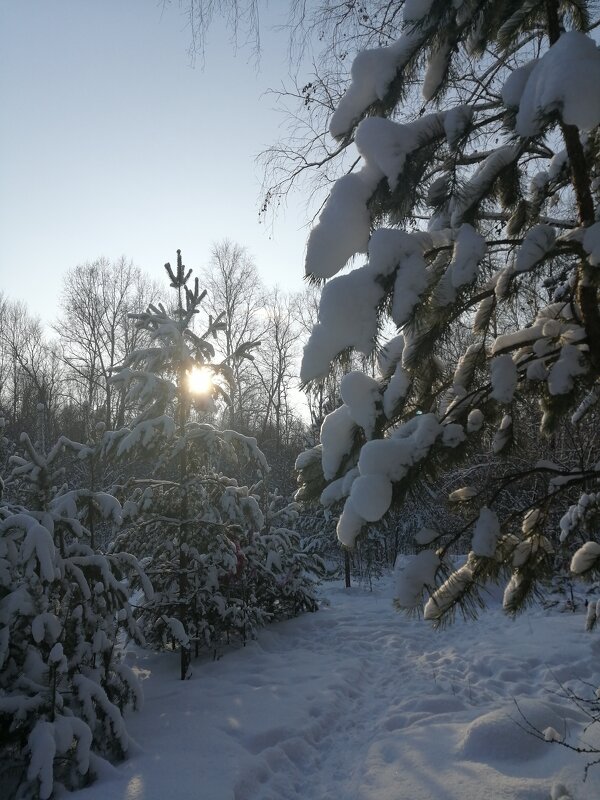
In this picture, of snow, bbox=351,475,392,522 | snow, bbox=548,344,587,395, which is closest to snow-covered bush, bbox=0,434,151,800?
snow, bbox=351,475,392,522

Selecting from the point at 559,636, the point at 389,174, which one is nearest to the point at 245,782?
the point at 389,174

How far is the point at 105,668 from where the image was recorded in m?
4.15

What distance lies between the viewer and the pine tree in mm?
6230

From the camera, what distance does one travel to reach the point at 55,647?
11.2 ft

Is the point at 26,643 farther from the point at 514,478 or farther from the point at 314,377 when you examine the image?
the point at 514,478

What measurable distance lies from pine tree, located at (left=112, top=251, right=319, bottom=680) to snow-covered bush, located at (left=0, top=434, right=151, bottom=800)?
1.72 metres

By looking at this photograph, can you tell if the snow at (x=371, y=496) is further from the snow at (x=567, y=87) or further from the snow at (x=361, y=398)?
the snow at (x=567, y=87)

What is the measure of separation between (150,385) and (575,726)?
18.0 ft

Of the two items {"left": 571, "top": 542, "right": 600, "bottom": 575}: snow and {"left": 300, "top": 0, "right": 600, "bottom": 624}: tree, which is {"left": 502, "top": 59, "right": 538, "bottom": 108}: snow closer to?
{"left": 300, "top": 0, "right": 600, "bottom": 624}: tree

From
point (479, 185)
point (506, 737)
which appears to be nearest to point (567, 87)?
point (479, 185)

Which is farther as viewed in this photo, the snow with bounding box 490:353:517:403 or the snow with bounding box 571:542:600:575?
the snow with bounding box 571:542:600:575

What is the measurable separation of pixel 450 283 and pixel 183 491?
17.1 ft

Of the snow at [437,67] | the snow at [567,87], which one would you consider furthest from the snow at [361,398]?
the snow at [437,67]

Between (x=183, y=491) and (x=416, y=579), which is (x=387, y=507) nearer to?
(x=416, y=579)
